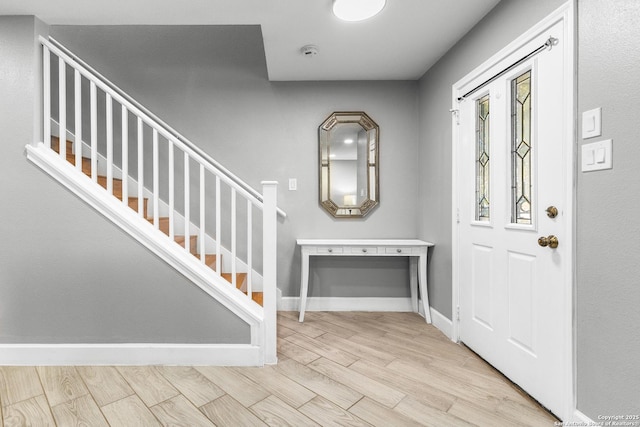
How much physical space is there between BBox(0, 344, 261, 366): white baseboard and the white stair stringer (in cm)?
9

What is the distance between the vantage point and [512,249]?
175 cm

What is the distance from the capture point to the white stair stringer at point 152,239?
6.25ft

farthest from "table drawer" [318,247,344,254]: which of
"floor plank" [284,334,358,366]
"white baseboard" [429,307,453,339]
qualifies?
"white baseboard" [429,307,453,339]

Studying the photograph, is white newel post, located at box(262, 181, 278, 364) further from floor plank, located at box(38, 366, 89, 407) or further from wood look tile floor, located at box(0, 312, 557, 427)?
floor plank, located at box(38, 366, 89, 407)

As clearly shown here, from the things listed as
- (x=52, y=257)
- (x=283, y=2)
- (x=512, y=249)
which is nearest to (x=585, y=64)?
(x=512, y=249)

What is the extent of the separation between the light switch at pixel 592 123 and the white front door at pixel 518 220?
81mm

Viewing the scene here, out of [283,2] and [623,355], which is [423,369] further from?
[283,2]

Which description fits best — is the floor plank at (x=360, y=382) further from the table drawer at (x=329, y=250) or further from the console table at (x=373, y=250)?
the table drawer at (x=329, y=250)

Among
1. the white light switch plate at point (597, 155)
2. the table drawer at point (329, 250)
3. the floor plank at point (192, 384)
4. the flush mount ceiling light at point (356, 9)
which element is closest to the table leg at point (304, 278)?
the table drawer at point (329, 250)

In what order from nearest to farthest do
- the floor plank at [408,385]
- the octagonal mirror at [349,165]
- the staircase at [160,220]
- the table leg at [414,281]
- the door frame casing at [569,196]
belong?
1. the door frame casing at [569,196]
2. the floor plank at [408,385]
3. the staircase at [160,220]
4. the table leg at [414,281]
5. the octagonal mirror at [349,165]

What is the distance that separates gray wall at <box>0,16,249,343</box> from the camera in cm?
193

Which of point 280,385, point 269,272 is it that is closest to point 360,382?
point 280,385

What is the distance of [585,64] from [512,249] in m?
0.96

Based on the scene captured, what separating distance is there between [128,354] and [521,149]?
270 centimetres
